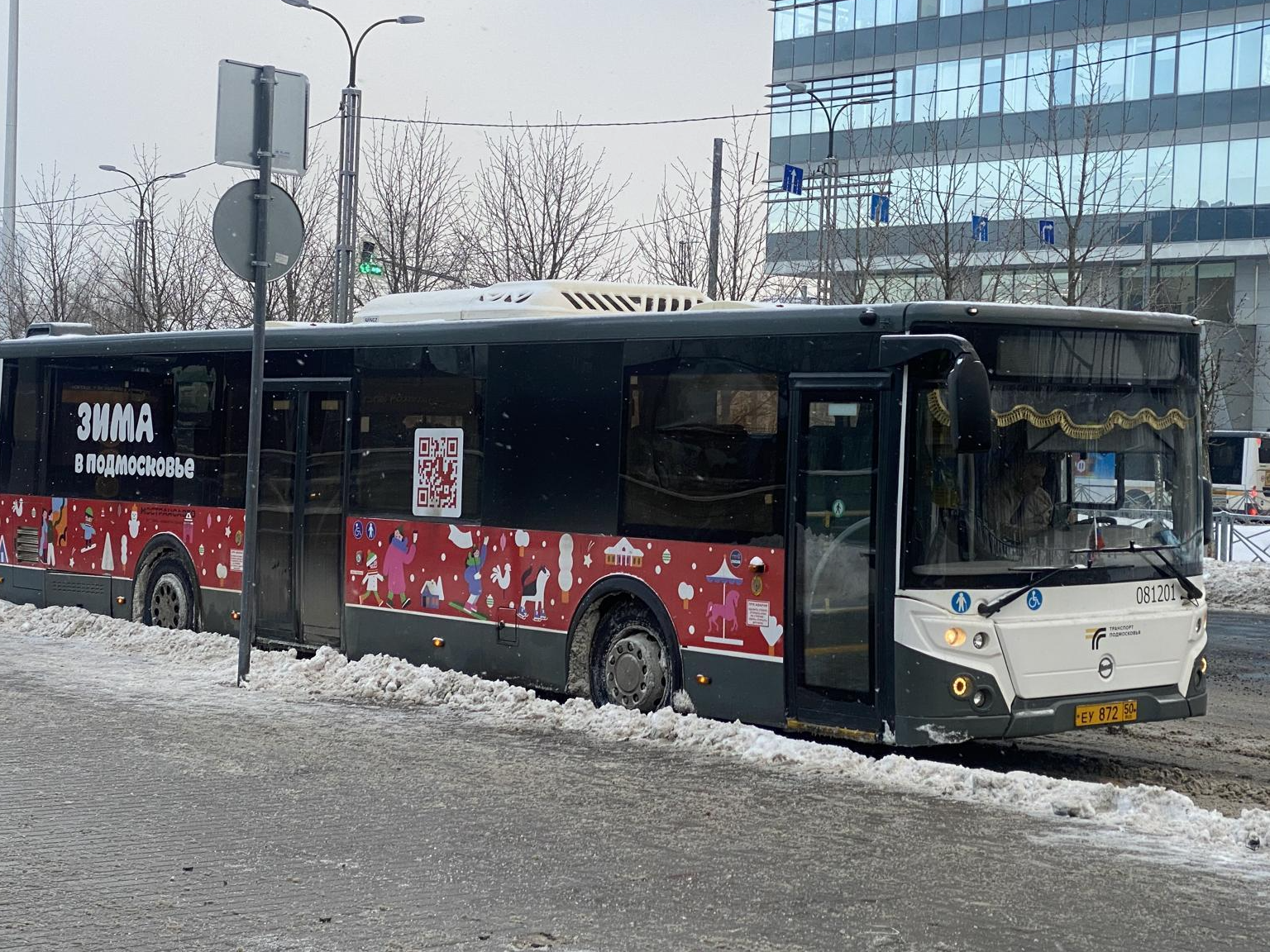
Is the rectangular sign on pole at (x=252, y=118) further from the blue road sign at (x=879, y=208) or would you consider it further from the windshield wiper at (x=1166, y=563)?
the blue road sign at (x=879, y=208)

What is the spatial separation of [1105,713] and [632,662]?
3.01m

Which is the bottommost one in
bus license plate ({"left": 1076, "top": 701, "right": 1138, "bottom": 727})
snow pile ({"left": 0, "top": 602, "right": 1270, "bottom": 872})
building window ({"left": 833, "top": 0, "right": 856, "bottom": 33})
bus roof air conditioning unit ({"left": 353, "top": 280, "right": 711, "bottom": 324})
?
snow pile ({"left": 0, "top": 602, "right": 1270, "bottom": 872})

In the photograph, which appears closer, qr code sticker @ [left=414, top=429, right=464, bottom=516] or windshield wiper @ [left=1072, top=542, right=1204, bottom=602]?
windshield wiper @ [left=1072, top=542, right=1204, bottom=602]

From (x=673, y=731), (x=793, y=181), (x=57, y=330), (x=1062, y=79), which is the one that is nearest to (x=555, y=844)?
(x=673, y=731)

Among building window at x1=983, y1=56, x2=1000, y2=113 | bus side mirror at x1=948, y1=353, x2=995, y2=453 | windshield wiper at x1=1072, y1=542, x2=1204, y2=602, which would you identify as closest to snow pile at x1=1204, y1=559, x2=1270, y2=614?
windshield wiper at x1=1072, y1=542, x2=1204, y2=602

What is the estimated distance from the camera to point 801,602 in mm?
9867

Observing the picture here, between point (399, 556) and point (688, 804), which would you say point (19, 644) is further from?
point (688, 804)

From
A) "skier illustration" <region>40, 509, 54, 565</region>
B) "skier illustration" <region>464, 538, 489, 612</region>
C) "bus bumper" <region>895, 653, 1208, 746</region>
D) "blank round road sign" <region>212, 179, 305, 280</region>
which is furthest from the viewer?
"skier illustration" <region>40, 509, 54, 565</region>

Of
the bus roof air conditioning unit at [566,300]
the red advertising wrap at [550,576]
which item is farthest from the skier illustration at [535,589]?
the bus roof air conditioning unit at [566,300]

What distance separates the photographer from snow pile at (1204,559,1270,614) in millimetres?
22156

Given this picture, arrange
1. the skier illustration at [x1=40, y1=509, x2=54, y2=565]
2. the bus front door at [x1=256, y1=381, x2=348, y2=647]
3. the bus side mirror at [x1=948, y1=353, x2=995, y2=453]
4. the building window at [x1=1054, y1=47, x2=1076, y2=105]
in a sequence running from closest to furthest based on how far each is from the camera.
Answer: the bus side mirror at [x1=948, y1=353, x2=995, y2=453] < the bus front door at [x1=256, y1=381, x2=348, y2=647] < the skier illustration at [x1=40, y1=509, x2=54, y2=565] < the building window at [x1=1054, y1=47, x2=1076, y2=105]

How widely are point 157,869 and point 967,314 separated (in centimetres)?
515

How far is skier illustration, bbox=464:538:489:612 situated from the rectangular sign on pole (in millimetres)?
2995

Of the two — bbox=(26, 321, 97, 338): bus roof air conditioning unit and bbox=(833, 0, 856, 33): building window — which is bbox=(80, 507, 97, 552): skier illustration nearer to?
bbox=(26, 321, 97, 338): bus roof air conditioning unit
